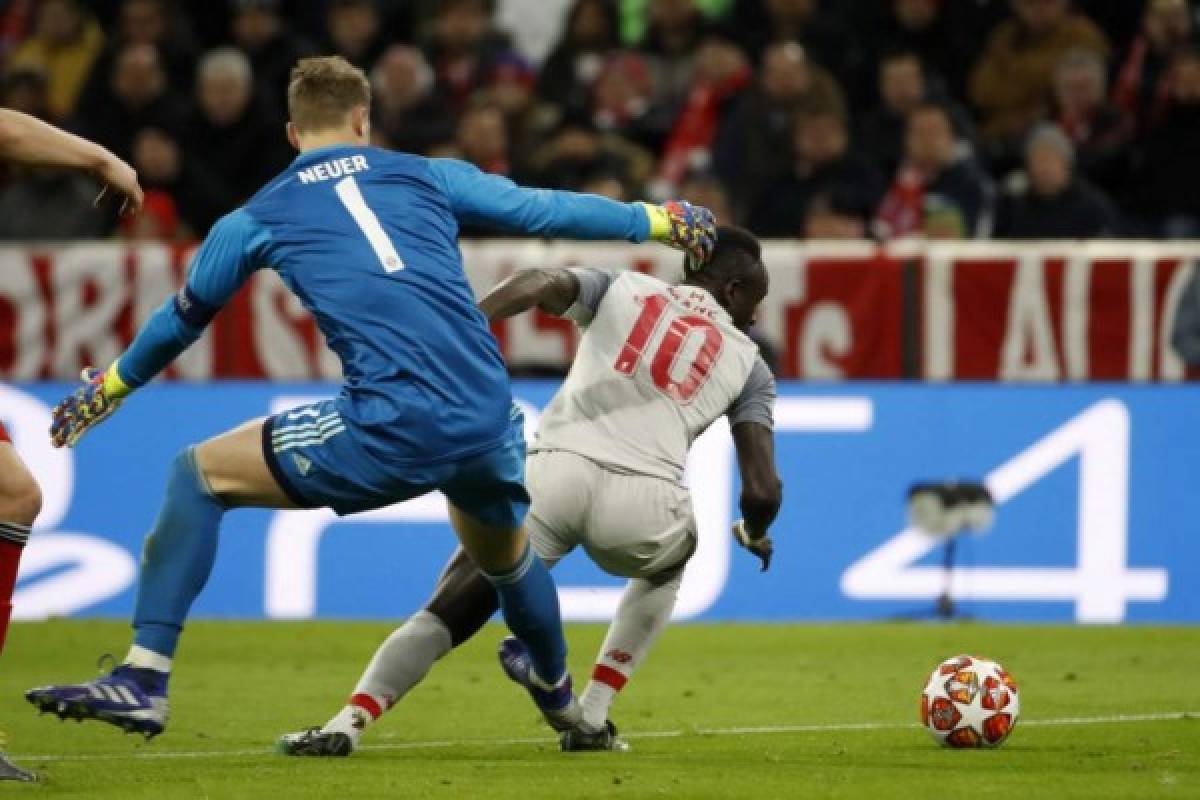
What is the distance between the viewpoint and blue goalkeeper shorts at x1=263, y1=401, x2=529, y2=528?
22.9 feet

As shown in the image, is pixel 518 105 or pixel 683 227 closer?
pixel 683 227

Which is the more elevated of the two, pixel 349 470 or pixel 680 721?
pixel 349 470

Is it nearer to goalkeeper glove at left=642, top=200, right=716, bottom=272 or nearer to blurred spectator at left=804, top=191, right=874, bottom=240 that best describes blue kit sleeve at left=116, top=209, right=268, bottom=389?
goalkeeper glove at left=642, top=200, right=716, bottom=272

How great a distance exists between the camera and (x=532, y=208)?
23.6ft

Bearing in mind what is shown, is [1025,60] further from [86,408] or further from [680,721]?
[86,408]

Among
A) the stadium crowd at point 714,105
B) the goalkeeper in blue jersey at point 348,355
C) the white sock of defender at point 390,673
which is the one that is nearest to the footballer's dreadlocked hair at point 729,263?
the goalkeeper in blue jersey at point 348,355

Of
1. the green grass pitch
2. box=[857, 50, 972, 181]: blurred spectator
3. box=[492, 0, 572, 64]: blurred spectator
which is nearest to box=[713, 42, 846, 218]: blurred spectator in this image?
box=[857, 50, 972, 181]: blurred spectator

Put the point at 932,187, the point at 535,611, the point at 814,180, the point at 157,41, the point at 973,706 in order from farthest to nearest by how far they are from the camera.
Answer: the point at 157,41 < the point at 814,180 < the point at 932,187 < the point at 973,706 < the point at 535,611

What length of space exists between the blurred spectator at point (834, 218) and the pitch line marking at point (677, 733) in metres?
6.09

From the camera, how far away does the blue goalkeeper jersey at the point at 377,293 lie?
23.0ft

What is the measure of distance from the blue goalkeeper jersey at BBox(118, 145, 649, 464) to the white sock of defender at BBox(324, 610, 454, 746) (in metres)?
0.96

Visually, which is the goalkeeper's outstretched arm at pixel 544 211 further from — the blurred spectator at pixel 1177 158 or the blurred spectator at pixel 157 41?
the blurred spectator at pixel 157 41

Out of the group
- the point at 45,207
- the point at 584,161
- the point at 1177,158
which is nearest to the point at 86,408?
the point at 584,161

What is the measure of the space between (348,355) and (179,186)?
9.30 metres
